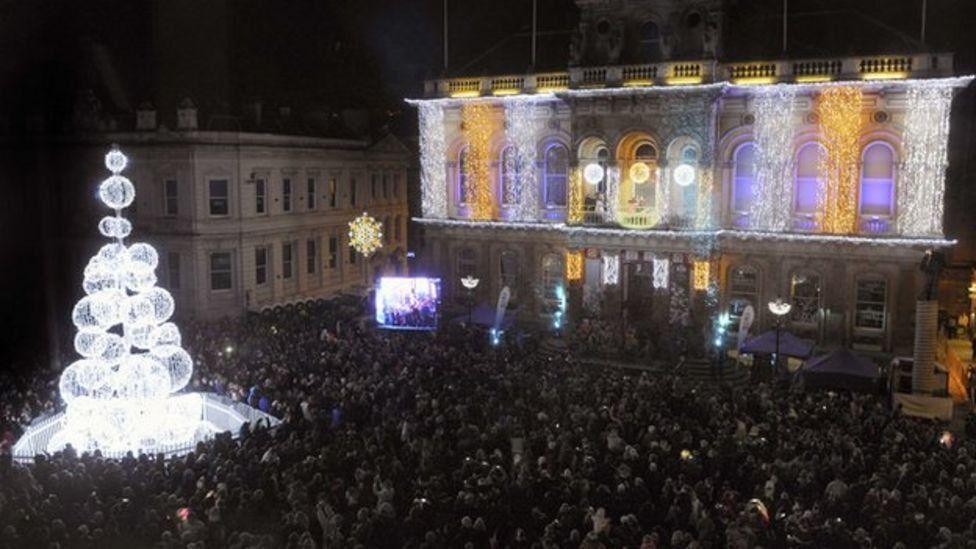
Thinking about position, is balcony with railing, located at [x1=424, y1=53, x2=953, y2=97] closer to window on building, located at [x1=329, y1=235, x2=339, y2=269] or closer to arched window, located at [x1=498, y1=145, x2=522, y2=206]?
arched window, located at [x1=498, y1=145, x2=522, y2=206]

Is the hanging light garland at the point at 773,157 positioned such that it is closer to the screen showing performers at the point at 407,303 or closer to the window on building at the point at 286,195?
the screen showing performers at the point at 407,303

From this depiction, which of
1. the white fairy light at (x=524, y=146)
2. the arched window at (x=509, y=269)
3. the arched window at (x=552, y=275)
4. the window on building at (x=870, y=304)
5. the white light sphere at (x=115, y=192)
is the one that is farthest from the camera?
the arched window at (x=509, y=269)

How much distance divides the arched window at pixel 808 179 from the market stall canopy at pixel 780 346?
659cm

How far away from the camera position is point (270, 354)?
2648 centimetres

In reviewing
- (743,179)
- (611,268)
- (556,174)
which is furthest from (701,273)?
(556,174)

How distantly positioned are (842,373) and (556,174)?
1628 cm

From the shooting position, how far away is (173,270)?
36.8 meters

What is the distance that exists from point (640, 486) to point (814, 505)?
3.13 m

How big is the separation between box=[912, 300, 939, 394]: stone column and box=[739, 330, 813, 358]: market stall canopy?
314 centimetres

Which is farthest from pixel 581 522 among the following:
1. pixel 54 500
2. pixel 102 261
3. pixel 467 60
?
pixel 467 60

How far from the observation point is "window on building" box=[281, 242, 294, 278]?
4047 cm

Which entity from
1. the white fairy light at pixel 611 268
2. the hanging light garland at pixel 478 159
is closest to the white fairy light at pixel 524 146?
the hanging light garland at pixel 478 159

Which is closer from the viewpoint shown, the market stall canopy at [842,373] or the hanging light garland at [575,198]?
the market stall canopy at [842,373]

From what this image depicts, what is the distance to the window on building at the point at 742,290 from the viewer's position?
110 feet
